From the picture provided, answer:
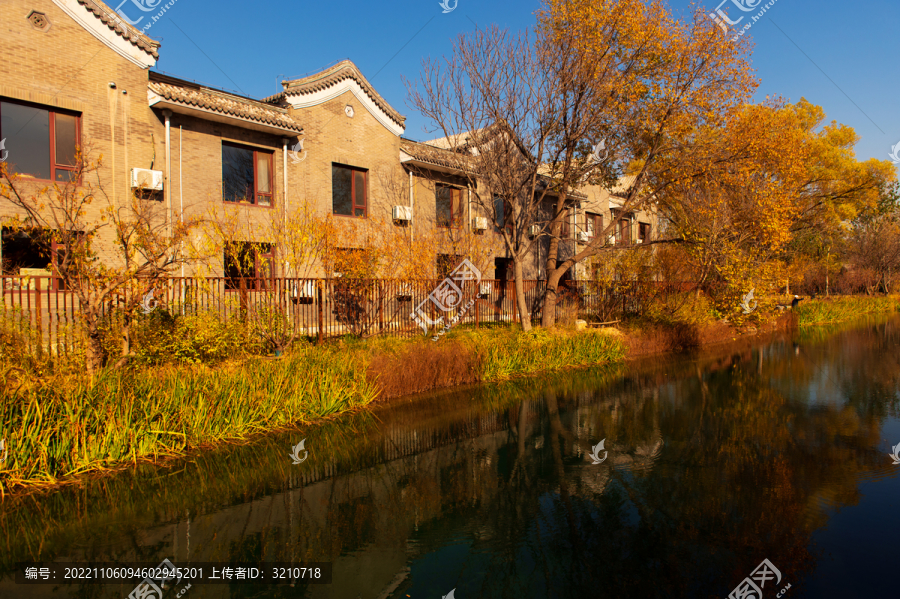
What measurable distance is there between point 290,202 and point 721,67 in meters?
13.0

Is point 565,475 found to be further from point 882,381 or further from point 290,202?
point 290,202

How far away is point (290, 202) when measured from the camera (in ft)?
50.5

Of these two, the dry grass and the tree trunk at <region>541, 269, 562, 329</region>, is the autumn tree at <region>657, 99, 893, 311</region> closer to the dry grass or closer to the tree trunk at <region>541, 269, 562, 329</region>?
the tree trunk at <region>541, 269, 562, 329</region>

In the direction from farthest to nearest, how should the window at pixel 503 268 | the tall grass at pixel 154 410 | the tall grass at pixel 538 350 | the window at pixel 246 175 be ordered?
the window at pixel 503 268, the window at pixel 246 175, the tall grass at pixel 538 350, the tall grass at pixel 154 410

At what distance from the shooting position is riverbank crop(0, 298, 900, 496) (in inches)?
229

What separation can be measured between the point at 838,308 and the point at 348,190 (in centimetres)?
2905

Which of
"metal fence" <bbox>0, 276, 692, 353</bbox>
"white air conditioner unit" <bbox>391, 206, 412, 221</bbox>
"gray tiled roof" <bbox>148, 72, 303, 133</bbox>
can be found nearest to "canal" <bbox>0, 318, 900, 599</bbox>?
"metal fence" <bbox>0, 276, 692, 353</bbox>

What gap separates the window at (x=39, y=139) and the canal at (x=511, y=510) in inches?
364

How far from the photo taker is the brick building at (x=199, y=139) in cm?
1130

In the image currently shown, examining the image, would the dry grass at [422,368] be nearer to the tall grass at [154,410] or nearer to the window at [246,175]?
the tall grass at [154,410]

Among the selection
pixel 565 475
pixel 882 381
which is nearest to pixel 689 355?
pixel 882 381

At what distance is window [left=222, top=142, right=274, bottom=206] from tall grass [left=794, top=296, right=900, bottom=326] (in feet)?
87.3

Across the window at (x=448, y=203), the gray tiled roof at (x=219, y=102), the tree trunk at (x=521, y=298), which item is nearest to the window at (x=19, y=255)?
the gray tiled roof at (x=219, y=102)

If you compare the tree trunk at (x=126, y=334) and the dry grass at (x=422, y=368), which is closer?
the tree trunk at (x=126, y=334)
